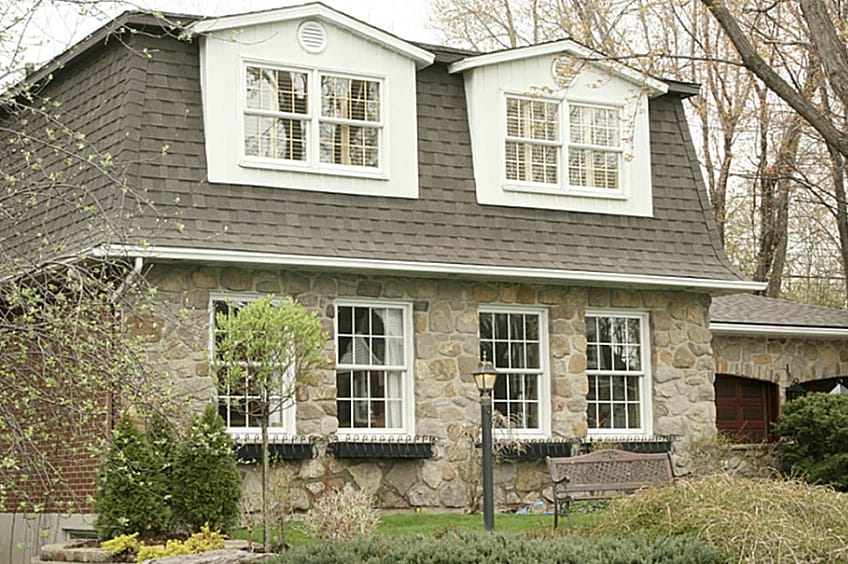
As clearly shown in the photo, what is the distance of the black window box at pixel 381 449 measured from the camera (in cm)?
1484

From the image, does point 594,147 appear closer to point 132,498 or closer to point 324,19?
point 324,19

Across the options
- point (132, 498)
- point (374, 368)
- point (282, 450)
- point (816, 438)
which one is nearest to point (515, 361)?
point (374, 368)

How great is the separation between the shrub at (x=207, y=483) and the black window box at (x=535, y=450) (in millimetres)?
4113

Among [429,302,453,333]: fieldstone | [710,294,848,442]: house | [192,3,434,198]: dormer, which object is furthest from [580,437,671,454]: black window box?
[192,3,434,198]: dormer

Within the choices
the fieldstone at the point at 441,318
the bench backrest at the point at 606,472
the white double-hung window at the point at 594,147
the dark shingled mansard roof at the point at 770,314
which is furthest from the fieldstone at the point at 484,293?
the dark shingled mansard roof at the point at 770,314

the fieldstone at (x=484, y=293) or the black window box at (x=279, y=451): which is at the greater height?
the fieldstone at (x=484, y=293)

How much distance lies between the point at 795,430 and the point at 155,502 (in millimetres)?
8940

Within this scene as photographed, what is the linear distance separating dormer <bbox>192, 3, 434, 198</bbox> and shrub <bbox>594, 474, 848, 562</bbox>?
5.64 meters

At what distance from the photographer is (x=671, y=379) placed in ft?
55.9

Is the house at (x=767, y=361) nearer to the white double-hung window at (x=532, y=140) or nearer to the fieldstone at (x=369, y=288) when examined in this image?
the white double-hung window at (x=532, y=140)

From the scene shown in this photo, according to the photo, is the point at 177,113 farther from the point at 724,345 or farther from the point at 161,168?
the point at 724,345

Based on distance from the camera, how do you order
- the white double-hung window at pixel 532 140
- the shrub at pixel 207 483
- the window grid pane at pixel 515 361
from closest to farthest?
the shrub at pixel 207 483, the window grid pane at pixel 515 361, the white double-hung window at pixel 532 140

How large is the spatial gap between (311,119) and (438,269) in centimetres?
219

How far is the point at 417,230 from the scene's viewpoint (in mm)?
15664
